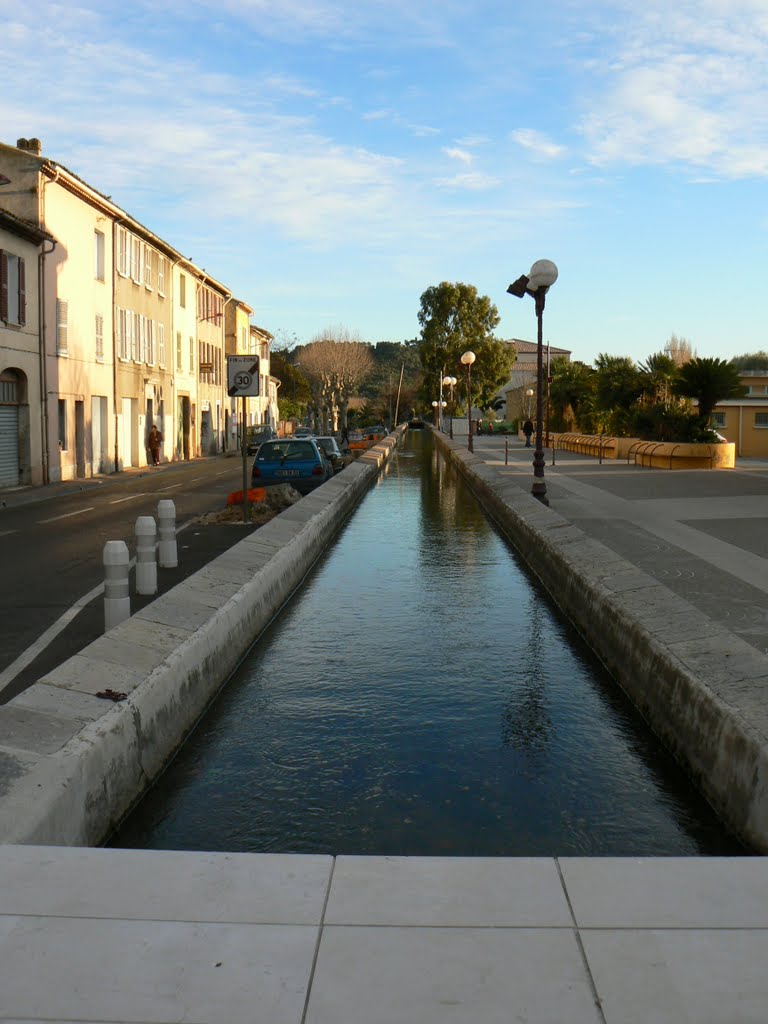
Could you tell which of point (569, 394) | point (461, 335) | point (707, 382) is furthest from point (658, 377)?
point (461, 335)

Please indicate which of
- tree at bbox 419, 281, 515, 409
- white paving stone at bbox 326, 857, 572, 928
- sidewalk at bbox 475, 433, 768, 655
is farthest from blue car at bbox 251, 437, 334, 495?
tree at bbox 419, 281, 515, 409

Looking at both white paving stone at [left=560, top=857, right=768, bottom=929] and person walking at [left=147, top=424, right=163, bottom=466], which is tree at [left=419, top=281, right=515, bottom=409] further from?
white paving stone at [left=560, top=857, right=768, bottom=929]

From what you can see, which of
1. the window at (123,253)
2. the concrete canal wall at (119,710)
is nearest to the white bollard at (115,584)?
the concrete canal wall at (119,710)

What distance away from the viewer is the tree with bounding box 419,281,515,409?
Answer: 92.6m

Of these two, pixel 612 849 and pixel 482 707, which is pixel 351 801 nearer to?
pixel 612 849

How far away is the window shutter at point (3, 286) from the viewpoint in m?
26.6

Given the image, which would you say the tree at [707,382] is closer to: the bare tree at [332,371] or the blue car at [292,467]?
the blue car at [292,467]

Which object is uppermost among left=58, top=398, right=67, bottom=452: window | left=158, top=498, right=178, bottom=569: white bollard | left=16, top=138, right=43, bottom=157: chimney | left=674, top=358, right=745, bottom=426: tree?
left=16, top=138, right=43, bottom=157: chimney

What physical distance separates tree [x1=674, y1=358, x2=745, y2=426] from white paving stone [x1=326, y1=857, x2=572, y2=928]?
31.4 meters

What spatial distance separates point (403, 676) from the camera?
7.86m

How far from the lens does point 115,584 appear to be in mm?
7863

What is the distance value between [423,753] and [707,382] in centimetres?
2942

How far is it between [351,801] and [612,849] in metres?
1.39

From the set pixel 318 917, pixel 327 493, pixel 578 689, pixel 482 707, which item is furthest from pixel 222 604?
pixel 327 493
